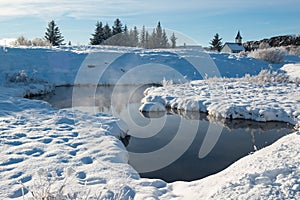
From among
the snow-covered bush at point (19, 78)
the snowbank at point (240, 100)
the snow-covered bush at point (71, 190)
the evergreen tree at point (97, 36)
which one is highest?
the evergreen tree at point (97, 36)

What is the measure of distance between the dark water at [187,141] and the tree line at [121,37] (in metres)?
35.0

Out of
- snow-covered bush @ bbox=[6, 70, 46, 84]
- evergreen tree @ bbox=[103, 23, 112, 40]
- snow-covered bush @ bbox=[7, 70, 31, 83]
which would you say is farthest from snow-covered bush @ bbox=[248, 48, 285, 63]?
snow-covered bush @ bbox=[7, 70, 31, 83]

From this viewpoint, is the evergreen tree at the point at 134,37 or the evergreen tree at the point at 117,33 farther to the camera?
the evergreen tree at the point at 134,37

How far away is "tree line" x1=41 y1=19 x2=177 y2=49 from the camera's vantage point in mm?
49000

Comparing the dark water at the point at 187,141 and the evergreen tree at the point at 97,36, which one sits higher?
the evergreen tree at the point at 97,36

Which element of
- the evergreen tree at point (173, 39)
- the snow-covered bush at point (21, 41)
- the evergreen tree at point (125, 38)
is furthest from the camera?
the evergreen tree at point (173, 39)

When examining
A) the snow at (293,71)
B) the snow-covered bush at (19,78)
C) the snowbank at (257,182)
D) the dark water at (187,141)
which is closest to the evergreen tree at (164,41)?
the snow at (293,71)

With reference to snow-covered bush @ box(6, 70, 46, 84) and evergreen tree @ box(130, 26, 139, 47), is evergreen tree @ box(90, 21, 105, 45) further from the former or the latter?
snow-covered bush @ box(6, 70, 46, 84)

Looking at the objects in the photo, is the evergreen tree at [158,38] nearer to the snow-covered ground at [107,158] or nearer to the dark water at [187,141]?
the snow-covered ground at [107,158]

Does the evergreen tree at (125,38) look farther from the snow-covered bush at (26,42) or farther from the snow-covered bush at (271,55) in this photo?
the snow-covered bush at (271,55)

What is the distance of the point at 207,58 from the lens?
114 ft

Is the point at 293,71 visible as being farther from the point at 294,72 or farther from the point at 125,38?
the point at 125,38

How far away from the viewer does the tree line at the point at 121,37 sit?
49000mm

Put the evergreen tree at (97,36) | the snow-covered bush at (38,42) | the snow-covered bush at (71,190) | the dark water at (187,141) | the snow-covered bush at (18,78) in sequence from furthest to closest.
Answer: the evergreen tree at (97,36) → the snow-covered bush at (38,42) → the snow-covered bush at (18,78) → the dark water at (187,141) → the snow-covered bush at (71,190)
